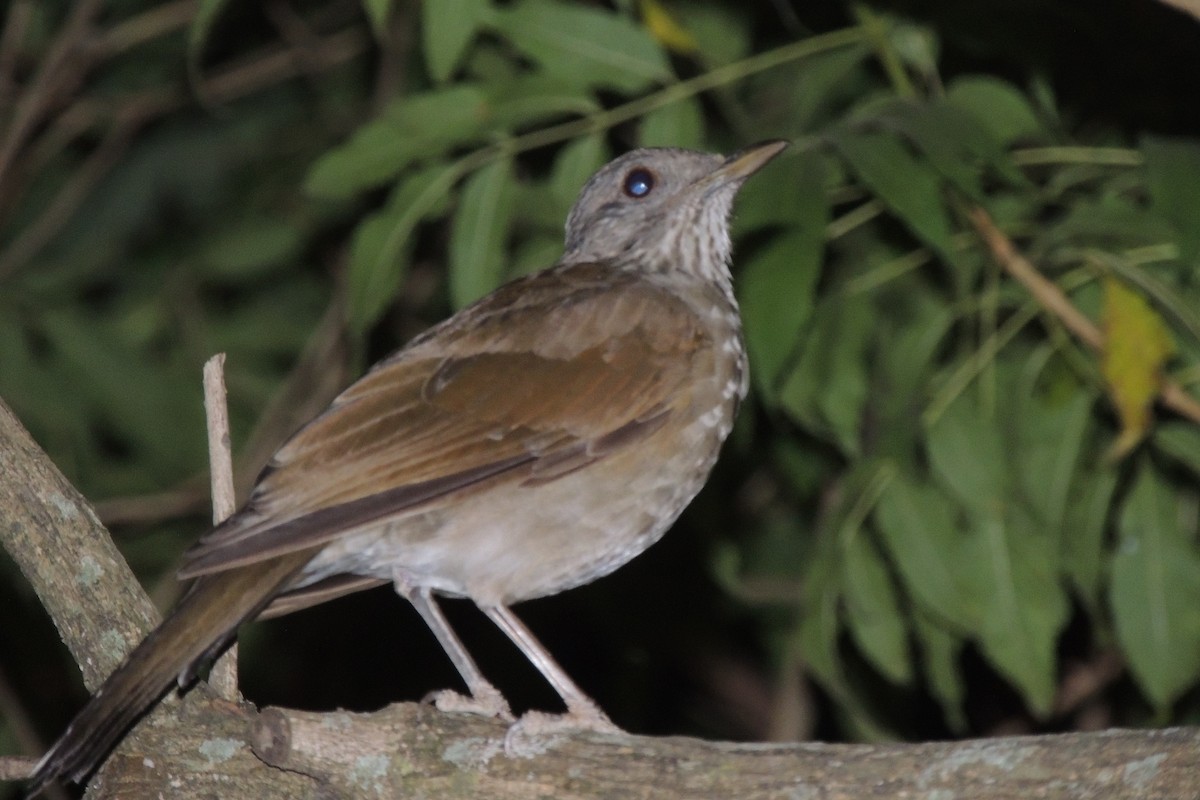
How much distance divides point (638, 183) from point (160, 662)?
2601 millimetres

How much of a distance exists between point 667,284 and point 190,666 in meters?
2.22

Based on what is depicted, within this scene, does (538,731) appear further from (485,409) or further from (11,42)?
(11,42)

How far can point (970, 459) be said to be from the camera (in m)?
5.07

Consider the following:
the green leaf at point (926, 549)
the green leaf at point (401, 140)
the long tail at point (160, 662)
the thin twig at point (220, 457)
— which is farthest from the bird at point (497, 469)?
the green leaf at point (926, 549)

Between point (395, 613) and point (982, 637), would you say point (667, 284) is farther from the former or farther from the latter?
point (395, 613)

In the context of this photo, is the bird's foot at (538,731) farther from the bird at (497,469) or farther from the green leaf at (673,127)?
the green leaf at (673,127)

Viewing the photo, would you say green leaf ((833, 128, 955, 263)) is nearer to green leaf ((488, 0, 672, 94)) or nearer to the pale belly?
green leaf ((488, 0, 672, 94))

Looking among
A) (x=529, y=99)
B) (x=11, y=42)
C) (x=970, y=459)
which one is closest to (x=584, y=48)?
(x=529, y=99)

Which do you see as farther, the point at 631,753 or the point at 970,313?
the point at 970,313

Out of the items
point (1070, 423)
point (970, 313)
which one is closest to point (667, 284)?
point (970, 313)

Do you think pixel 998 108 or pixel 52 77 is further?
pixel 52 77

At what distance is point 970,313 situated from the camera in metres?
5.32

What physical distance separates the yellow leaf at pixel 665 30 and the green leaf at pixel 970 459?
165 cm

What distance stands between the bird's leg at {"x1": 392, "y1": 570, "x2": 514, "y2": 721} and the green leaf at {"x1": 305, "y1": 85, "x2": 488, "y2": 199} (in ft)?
4.22
